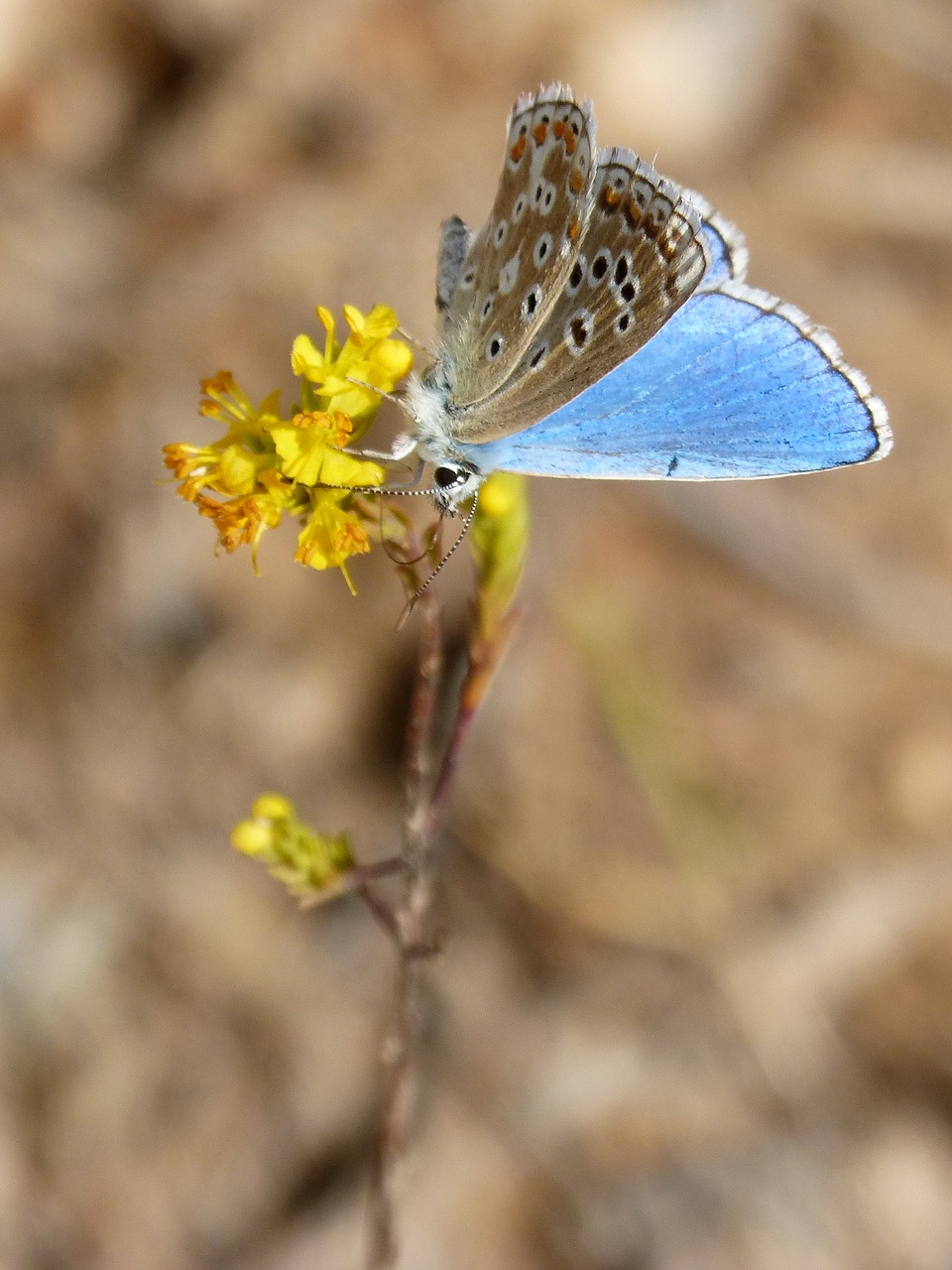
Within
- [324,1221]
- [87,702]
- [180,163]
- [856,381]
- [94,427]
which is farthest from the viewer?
[180,163]

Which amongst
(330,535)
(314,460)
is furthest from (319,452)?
(330,535)

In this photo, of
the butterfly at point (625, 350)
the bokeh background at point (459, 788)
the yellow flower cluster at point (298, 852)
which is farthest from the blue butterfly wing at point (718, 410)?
the bokeh background at point (459, 788)

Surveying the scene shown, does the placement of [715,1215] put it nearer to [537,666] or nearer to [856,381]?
[537,666]

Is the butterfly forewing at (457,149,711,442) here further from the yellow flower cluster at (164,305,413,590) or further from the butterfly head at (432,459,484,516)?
the yellow flower cluster at (164,305,413,590)

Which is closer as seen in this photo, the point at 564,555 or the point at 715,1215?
the point at 715,1215

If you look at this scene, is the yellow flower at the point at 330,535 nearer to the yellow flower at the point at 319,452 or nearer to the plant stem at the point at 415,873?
the yellow flower at the point at 319,452

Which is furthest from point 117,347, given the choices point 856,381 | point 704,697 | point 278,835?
point 856,381

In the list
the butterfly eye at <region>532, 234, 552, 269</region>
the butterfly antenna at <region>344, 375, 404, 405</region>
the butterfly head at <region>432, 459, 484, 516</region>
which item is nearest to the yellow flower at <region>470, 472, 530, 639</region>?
the butterfly head at <region>432, 459, 484, 516</region>
